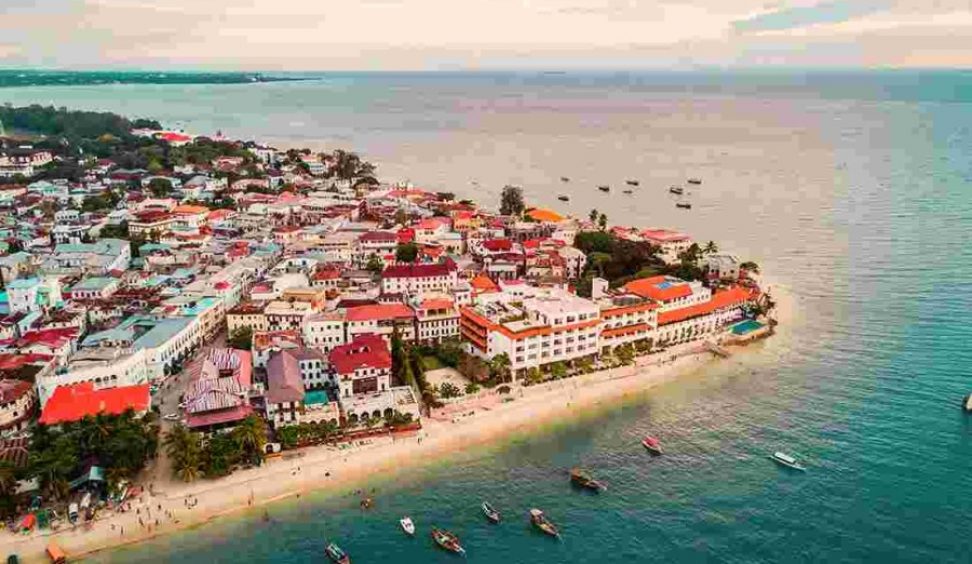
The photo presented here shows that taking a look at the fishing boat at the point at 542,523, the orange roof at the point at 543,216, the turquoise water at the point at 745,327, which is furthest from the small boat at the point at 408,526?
the orange roof at the point at 543,216

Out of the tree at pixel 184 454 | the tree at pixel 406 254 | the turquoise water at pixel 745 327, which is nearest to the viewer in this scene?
the tree at pixel 184 454

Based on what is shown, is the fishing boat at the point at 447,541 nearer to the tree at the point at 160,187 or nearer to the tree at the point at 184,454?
the tree at the point at 184,454

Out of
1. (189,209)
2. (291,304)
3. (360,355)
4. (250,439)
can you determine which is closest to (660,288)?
(360,355)

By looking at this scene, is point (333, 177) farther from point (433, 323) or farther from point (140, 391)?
point (140, 391)

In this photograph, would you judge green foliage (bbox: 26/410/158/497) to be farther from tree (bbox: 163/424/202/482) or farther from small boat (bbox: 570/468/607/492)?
small boat (bbox: 570/468/607/492)

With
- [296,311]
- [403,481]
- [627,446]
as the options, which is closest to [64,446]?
[403,481]

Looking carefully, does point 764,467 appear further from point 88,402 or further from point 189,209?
point 189,209

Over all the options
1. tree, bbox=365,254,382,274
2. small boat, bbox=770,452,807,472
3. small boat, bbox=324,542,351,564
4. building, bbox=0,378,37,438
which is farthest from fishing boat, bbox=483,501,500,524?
tree, bbox=365,254,382,274
